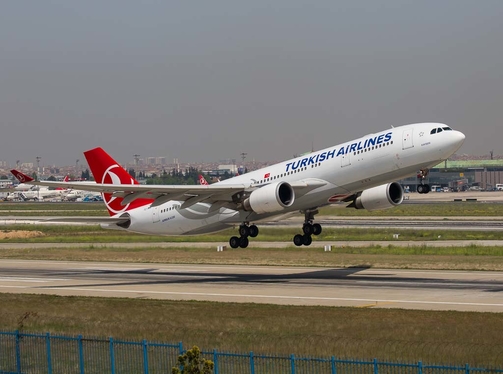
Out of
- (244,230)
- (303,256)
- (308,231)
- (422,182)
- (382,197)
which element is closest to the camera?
(422,182)

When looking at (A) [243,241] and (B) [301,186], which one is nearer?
(B) [301,186]

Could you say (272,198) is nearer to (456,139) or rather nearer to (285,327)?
(456,139)

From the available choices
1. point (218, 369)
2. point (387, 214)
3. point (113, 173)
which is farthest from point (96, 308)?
point (387, 214)

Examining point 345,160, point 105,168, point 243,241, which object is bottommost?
point 243,241

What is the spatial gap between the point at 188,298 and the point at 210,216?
13.1m

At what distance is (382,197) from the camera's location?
2029 inches

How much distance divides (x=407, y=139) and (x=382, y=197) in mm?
7975

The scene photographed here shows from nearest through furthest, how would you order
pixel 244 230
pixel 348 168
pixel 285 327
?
pixel 285 327, pixel 348 168, pixel 244 230

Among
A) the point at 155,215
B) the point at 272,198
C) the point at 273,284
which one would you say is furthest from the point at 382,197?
the point at 155,215

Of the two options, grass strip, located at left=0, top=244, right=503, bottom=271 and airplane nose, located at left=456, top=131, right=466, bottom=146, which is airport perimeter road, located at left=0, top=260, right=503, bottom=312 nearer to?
grass strip, located at left=0, top=244, right=503, bottom=271

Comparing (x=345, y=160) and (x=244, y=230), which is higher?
(x=345, y=160)

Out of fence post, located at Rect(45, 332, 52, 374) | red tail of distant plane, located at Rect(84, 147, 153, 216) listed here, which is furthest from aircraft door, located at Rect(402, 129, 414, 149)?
fence post, located at Rect(45, 332, 52, 374)

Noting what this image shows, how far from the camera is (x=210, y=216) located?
53.4 meters

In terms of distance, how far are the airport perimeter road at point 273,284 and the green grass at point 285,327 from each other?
3022mm
